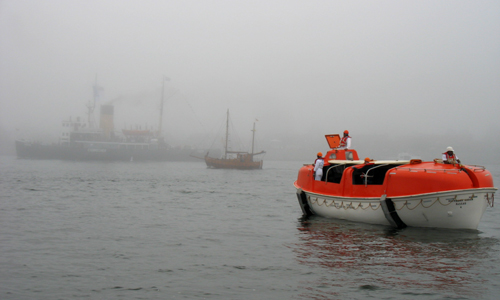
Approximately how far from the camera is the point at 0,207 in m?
23.1

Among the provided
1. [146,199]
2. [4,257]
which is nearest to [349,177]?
[4,257]

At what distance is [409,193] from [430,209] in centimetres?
85

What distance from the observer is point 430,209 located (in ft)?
47.8

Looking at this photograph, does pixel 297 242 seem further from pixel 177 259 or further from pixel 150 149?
pixel 150 149

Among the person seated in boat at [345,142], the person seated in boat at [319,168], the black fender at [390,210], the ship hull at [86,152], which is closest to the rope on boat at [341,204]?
the black fender at [390,210]

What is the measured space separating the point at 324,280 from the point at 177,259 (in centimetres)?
418

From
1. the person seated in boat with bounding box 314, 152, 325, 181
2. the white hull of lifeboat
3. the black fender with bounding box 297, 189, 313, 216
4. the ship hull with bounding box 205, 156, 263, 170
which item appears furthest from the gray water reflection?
the ship hull with bounding box 205, 156, 263, 170

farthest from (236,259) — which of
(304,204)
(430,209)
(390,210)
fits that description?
(304,204)

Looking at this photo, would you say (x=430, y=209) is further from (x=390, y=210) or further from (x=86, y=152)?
(x=86, y=152)

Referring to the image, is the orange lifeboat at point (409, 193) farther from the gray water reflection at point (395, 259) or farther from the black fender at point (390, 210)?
the gray water reflection at point (395, 259)

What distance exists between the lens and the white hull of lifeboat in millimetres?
14078

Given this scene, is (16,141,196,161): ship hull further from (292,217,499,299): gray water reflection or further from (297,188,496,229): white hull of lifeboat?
(297,188,496,229): white hull of lifeboat

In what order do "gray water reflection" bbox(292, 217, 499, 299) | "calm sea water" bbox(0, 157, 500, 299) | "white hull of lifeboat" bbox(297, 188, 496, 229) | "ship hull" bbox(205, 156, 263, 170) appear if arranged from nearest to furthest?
"calm sea water" bbox(0, 157, 500, 299) → "gray water reflection" bbox(292, 217, 499, 299) → "white hull of lifeboat" bbox(297, 188, 496, 229) → "ship hull" bbox(205, 156, 263, 170)

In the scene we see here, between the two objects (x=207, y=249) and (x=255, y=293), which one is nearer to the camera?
(x=255, y=293)
